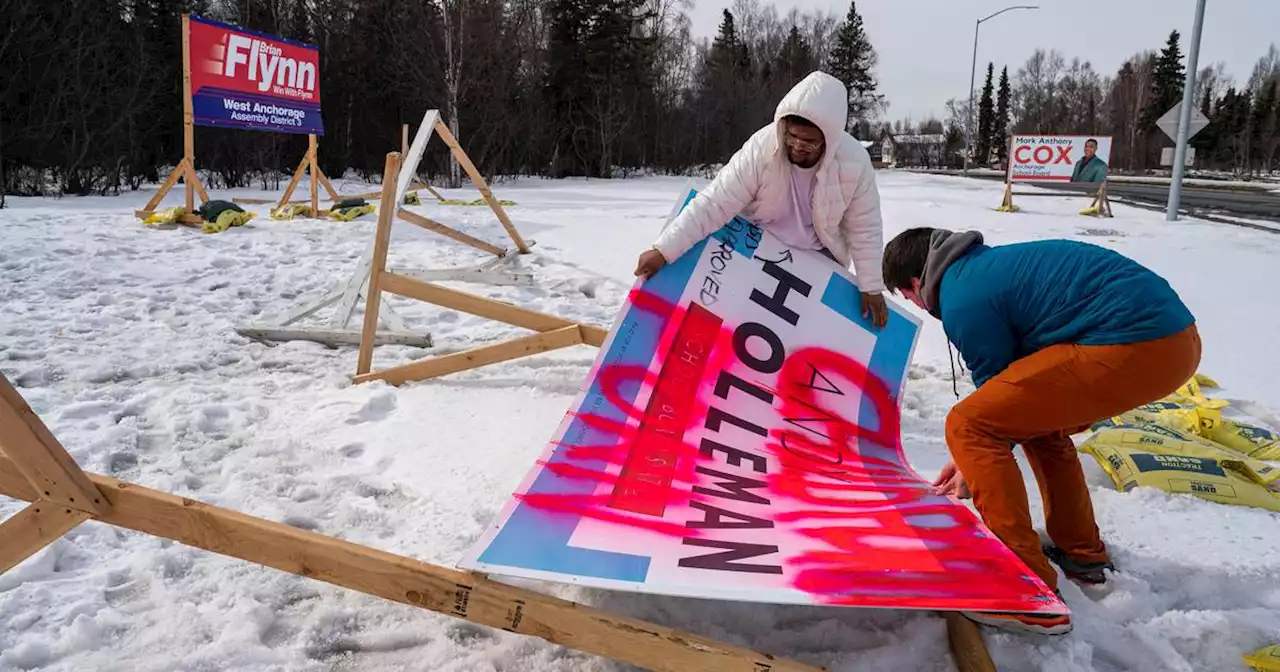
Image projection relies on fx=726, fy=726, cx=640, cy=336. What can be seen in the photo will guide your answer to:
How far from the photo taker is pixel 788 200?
2998 millimetres

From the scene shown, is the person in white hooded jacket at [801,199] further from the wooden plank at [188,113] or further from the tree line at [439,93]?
the tree line at [439,93]

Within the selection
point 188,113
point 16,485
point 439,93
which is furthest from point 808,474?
point 439,93

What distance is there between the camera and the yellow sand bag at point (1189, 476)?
2.66m

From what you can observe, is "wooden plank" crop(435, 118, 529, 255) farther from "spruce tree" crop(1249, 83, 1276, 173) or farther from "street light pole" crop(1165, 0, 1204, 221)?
"spruce tree" crop(1249, 83, 1276, 173)

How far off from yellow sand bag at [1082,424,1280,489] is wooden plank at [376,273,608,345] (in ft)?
7.46

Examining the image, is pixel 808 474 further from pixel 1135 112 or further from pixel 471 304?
pixel 1135 112

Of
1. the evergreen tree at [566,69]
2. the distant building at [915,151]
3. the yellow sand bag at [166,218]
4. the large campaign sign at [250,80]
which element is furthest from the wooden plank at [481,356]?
the distant building at [915,151]

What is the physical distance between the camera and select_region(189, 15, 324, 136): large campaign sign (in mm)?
9797

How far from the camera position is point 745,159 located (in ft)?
9.50

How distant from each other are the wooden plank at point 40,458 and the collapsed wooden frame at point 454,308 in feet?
6.79

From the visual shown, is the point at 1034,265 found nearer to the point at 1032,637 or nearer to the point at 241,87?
the point at 1032,637

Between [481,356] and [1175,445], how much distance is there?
305 centimetres

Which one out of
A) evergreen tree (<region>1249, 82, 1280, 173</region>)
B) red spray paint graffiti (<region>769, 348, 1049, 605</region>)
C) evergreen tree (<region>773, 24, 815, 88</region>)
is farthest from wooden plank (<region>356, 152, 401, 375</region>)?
evergreen tree (<region>1249, 82, 1280, 173</region>)

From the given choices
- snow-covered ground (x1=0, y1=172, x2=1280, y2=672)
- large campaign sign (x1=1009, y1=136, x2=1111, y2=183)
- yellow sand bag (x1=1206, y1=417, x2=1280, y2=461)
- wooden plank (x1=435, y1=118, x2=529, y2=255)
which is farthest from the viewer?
large campaign sign (x1=1009, y1=136, x2=1111, y2=183)
